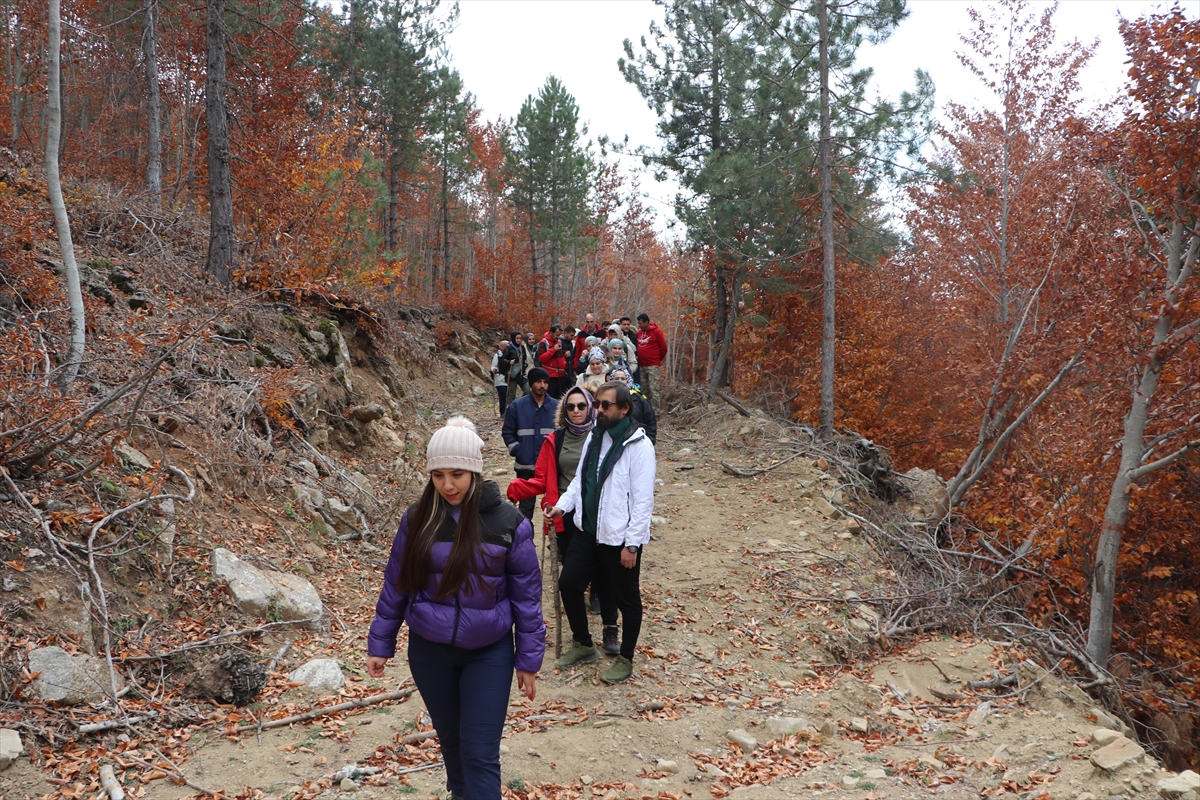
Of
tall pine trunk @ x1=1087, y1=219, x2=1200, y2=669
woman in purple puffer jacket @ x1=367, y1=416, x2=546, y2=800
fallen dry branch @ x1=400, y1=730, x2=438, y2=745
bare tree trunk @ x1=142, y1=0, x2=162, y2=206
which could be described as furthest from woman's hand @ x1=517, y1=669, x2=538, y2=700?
bare tree trunk @ x1=142, y1=0, x2=162, y2=206

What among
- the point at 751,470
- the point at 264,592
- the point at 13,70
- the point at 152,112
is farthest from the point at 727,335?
the point at 13,70

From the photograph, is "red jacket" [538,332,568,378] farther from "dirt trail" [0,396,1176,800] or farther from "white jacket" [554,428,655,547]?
"white jacket" [554,428,655,547]

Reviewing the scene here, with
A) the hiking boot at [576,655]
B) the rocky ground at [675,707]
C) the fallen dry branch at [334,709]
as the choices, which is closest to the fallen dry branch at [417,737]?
the rocky ground at [675,707]

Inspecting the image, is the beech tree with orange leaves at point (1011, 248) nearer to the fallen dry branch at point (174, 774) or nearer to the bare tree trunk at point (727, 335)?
the bare tree trunk at point (727, 335)

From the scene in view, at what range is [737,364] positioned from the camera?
74.9 feet

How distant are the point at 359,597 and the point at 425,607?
14.0 ft

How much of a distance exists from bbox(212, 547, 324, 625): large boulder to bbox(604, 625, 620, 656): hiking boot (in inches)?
98.1

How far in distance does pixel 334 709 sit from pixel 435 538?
2.56 meters

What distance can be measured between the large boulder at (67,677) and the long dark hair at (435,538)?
272 cm

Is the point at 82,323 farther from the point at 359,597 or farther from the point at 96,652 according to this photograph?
the point at 359,597

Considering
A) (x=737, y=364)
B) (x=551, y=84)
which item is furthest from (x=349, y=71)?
(x=737, y=364)

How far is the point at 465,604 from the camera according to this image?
2922 mm

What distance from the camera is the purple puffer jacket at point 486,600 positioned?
2920 millimetres

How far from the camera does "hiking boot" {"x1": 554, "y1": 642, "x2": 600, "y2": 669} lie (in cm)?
543
